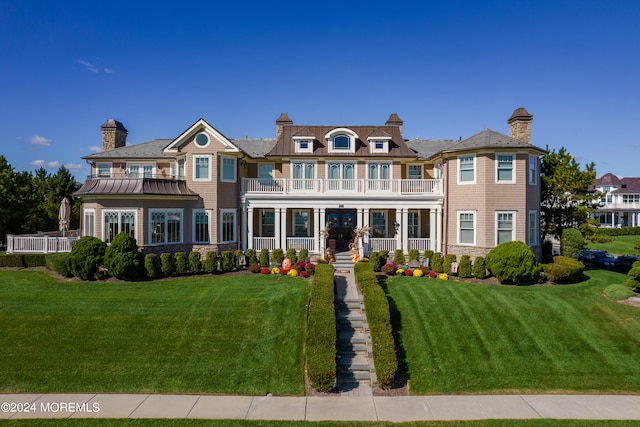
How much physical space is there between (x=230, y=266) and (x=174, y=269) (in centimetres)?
280

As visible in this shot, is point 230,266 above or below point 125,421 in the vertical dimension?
above

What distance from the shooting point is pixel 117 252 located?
1672cm

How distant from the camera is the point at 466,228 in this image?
19.7m

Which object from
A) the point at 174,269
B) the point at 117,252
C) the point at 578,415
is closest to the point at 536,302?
the point at 578,415

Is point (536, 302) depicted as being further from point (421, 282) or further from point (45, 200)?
point (45, 200)

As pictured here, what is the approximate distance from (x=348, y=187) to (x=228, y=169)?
24.1 feet

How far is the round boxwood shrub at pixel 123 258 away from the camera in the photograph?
54.2 ft

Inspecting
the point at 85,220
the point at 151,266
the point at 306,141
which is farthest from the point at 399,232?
the point at 85,220

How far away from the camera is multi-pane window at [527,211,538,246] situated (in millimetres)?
19169

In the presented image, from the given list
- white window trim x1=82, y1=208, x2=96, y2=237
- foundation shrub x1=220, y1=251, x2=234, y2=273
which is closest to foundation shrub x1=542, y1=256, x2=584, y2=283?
foundation shrub x1=220, y1=251, x2=234, y2=273

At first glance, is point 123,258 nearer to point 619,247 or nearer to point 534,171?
point 534,171

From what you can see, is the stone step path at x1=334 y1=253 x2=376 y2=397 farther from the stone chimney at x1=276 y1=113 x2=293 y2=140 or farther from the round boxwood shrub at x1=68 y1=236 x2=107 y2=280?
the stone chimney at x1=276 y1=113 x2=293 y2=140

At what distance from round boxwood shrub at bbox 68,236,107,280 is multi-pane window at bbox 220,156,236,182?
23.8 feet

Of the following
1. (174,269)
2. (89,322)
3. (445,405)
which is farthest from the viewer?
(174,269)
